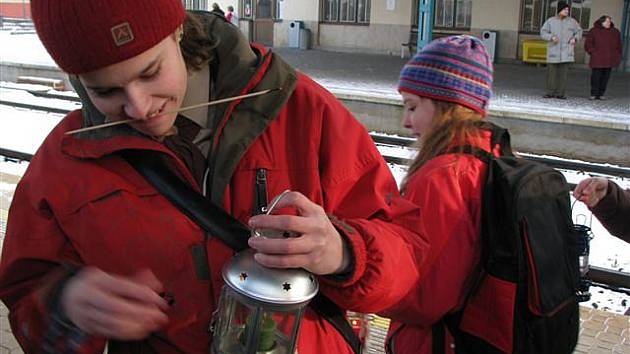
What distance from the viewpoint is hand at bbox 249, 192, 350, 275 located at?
4.04 ft

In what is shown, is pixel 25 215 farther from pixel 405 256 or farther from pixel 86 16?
pixel 405 256

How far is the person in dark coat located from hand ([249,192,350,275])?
173 cm

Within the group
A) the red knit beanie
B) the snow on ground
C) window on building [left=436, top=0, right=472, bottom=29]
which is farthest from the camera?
window on building [left=436, top=0, right=472, bottom=29]

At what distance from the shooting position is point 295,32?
1123 inches

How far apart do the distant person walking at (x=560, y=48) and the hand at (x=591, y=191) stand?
13.0 m

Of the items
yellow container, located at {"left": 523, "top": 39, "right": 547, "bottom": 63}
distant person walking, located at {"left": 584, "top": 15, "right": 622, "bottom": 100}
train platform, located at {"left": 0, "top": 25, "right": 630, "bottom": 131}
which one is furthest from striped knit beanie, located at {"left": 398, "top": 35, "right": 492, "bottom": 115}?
yellow container, located at {"left": 523, "top": 39, "right": 547, "bottom": 63}

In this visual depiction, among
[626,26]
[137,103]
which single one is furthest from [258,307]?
[626,26]

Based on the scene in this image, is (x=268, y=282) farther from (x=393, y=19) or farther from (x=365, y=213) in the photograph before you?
(x=393, y=19)

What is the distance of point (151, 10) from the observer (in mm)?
1409

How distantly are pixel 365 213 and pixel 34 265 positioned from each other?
68 cm

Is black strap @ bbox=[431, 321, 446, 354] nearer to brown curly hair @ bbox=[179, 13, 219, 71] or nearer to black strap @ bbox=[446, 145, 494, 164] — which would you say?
black strap @ bbox=[446, 145, 494, 164]

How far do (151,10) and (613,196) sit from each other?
2.07 m

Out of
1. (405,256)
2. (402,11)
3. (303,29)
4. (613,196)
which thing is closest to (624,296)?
(613,196)

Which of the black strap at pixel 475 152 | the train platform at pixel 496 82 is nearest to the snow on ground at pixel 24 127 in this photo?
the train platform at pixel 496 82
